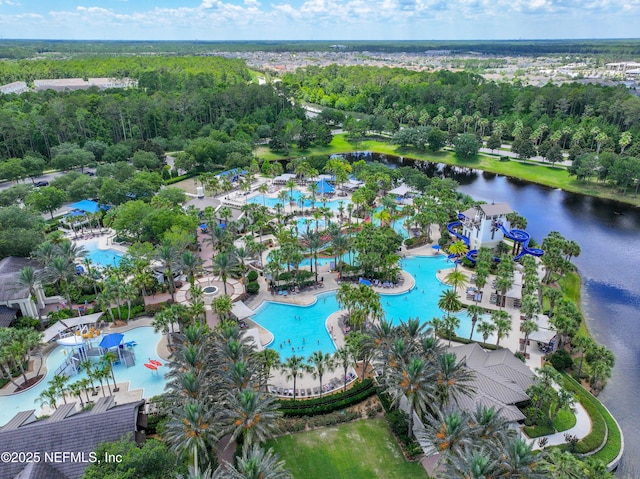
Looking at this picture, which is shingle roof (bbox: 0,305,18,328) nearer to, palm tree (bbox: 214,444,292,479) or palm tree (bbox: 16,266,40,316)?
palm tree (bbox: 16,266,40,316)

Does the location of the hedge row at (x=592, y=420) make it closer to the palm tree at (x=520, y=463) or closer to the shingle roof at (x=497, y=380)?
the shingle roof at (x=497, y=380)

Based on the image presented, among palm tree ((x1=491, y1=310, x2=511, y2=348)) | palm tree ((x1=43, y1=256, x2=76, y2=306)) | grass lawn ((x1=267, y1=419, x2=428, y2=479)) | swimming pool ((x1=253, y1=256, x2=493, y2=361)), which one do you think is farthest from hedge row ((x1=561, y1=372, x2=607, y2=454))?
palm tree ((x1=43, y1=256, x2=76, y2=306))

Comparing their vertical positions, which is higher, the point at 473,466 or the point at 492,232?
the point at 473,466

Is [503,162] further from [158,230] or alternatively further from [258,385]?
[258,385]

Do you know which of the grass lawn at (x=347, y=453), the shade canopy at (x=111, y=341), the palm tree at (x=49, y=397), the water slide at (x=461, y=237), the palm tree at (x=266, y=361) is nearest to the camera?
the grass lawn at (x=347, y=453)

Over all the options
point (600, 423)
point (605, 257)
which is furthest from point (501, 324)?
point (605, 257)

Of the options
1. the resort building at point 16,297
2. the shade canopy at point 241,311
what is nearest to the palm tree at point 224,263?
the shade canopy at point 241,311

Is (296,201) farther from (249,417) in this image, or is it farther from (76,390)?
(249,417)

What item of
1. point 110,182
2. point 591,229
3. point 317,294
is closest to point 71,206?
point 110,182
